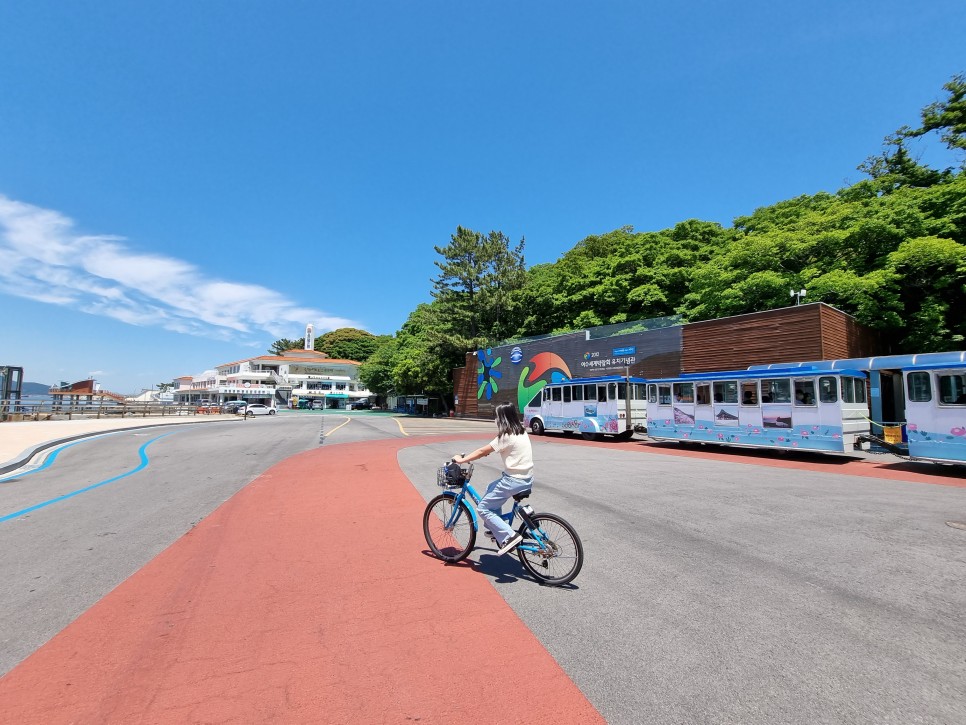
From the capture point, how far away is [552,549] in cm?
475

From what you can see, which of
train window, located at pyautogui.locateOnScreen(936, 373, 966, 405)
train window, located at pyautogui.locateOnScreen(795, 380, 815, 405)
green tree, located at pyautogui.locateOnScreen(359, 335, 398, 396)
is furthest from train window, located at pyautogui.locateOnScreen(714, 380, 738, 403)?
green tree, located at pyautogui.locateOnScreen(359, 335, 398, 396)

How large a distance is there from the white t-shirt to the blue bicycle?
8.8 inches

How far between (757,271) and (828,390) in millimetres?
16280

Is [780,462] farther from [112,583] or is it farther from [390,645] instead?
[112,583]

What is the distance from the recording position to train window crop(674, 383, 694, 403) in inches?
738

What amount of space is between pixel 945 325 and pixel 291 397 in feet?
266

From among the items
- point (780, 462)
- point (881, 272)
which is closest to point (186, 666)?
point (780, 462)

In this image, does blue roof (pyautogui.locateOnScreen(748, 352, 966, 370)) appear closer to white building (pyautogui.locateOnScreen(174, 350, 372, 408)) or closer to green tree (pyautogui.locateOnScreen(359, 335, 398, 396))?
green tree (pyautogui.locateOnScreen(359, 335, 398, 396))

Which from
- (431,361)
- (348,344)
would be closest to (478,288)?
(431,361)

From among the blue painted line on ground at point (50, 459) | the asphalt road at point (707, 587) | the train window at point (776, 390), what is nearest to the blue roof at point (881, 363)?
the train window at point (776, 390)

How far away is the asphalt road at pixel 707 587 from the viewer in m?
3.01

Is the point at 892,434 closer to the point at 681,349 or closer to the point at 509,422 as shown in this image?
the point at 681,349

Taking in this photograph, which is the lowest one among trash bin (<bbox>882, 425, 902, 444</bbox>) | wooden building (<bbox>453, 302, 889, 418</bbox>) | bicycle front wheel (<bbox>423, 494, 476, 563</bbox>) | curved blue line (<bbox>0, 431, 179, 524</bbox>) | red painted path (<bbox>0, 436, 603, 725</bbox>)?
red painted path (<bbox>0, 436, 603, 725</bbox>)

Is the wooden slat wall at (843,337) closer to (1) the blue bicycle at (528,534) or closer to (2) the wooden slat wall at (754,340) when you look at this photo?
(2) the wooden slat wall at (754,340)
